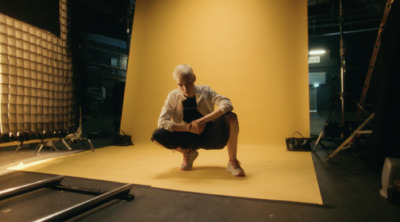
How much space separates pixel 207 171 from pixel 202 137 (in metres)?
0.32

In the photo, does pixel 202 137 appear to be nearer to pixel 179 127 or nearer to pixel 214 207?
pixel 179 127

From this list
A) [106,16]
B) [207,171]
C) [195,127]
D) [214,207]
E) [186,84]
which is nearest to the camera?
[214,207]

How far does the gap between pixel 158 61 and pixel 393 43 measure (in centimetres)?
287

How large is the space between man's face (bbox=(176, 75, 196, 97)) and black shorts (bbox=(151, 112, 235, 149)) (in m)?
0.27

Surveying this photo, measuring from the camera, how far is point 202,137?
1692 mm

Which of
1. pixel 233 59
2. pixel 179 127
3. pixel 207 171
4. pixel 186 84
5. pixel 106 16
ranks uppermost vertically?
pixel 106 16

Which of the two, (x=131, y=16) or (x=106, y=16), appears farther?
(x=131, y=16)

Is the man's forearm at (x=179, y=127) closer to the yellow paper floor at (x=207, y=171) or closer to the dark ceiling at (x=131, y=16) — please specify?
the yellow paper floor at (x=207, y=171)

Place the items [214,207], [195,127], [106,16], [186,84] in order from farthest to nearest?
[106,16]
[186,84]
[195,127]
[214,207]

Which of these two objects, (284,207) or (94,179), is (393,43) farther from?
(94,179)

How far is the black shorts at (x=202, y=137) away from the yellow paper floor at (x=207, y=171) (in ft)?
0.75

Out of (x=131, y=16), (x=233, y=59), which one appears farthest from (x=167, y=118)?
(x=131, y=16)

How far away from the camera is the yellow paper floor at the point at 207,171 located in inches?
53.3

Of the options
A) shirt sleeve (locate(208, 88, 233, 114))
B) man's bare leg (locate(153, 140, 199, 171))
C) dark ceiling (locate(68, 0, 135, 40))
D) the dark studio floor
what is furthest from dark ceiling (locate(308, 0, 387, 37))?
the dark studio floor
